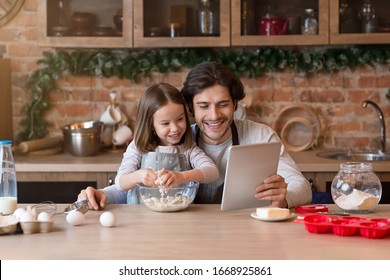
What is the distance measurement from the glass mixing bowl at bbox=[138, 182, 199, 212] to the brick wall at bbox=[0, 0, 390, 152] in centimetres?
219

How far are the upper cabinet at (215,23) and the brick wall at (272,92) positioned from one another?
381 millimetres

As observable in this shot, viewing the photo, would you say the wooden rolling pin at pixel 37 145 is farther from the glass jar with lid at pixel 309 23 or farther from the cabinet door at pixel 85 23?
the glass jar with lid at pixel 309 23

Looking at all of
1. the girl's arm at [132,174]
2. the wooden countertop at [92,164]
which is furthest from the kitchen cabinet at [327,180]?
the girl's arm at [132,174]

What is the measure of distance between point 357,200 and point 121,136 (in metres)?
2.31

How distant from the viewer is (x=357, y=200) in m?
2.60

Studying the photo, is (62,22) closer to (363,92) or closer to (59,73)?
(59,73)

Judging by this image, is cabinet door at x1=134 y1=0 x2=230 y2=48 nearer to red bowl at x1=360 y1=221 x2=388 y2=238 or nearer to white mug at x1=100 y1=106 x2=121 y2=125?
white mug at x1=100 y1=106 x2=121 y2=125

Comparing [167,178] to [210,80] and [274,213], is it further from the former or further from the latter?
[210,80]

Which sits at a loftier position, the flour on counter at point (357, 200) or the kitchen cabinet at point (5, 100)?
the kitchen cabinet at point (5, 100)

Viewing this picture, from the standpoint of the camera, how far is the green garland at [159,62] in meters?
4.73

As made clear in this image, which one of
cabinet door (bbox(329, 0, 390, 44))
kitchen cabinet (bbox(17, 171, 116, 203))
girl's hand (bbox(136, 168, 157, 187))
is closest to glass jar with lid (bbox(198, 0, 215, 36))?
cabinet door (bbox(329, 0, 390, 44))

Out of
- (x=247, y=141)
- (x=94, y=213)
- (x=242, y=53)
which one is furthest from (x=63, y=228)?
(x=242, y=53)

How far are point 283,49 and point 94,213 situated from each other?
95.7 inches

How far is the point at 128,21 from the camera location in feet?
14.7
